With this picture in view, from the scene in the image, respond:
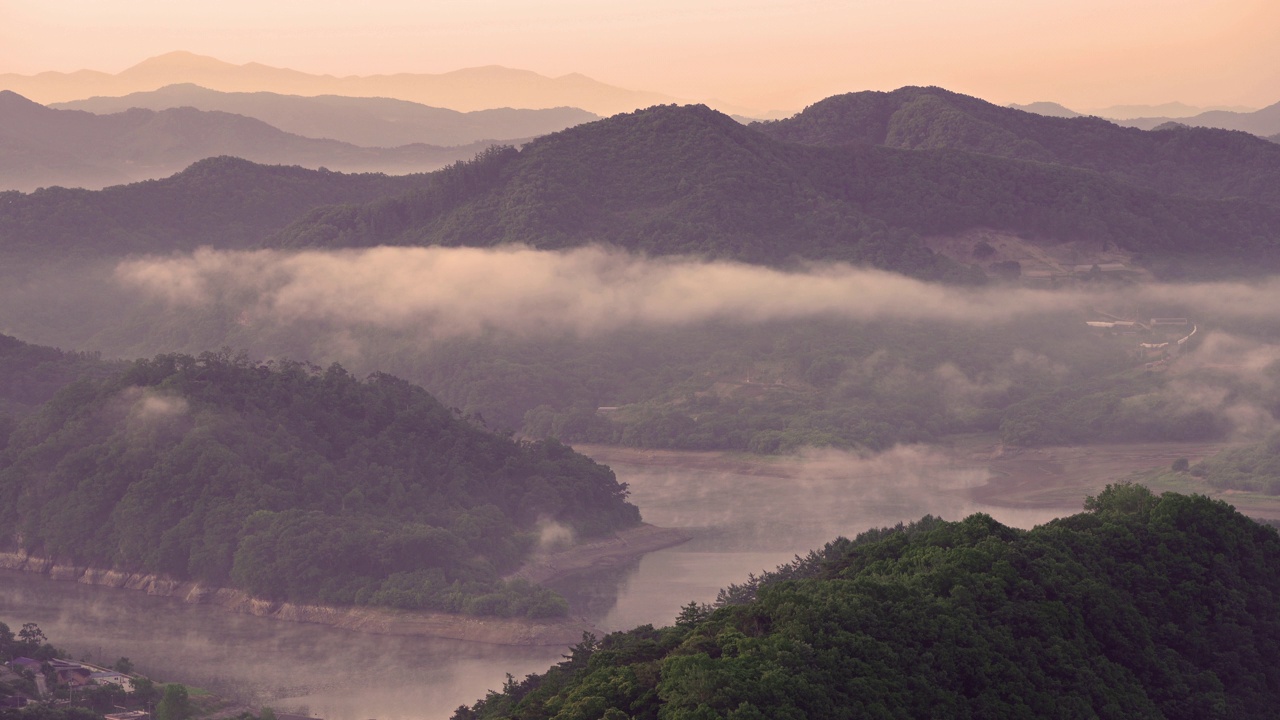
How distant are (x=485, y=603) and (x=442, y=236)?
92.5 m

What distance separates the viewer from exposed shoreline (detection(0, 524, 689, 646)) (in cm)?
7038

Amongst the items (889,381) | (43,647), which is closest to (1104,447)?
(889,381)

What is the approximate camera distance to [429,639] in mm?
70500

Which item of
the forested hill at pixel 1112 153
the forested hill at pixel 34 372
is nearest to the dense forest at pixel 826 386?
the forested hill at pixel 34 372

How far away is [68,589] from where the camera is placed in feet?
260

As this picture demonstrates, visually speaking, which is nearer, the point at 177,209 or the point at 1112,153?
the point at 177,209

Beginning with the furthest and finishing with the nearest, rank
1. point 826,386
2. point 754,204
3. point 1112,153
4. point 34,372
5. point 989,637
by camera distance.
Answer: point 1112,153, point 754,204, point 826,386, point 34,372, point 989,637

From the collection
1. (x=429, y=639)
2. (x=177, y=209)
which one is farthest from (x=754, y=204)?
(x=429, y=639)

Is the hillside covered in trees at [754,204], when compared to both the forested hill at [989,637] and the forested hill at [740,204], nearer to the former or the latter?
the forested hill at [740,204]

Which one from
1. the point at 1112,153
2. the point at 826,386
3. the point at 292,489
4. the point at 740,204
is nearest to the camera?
the point at 292,489

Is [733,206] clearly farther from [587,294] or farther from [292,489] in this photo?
[292,489]

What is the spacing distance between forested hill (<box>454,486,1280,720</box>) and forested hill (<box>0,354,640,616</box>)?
2503 centimetres

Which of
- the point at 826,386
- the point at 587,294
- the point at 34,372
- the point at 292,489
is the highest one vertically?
the point at 587,294

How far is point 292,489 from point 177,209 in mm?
103492
